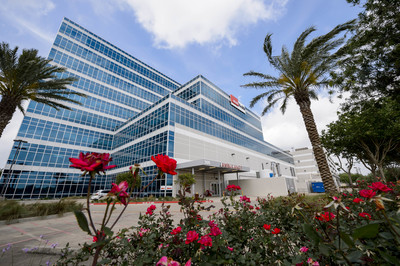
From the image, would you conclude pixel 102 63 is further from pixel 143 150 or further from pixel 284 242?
pixel 284 242

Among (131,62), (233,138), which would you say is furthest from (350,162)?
(131,62)

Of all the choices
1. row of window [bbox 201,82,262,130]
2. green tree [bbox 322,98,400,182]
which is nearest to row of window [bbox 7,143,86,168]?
row of window [bbox 201,82,262,130]

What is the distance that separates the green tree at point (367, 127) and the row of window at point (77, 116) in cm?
3778

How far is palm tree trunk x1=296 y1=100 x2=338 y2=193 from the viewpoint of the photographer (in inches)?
380

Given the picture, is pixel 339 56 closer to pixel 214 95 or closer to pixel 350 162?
pixel 350 162

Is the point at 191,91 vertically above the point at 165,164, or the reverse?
the point at 191,91

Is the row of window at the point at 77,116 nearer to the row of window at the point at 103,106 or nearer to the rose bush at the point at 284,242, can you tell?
the row of window at the point at 103,106

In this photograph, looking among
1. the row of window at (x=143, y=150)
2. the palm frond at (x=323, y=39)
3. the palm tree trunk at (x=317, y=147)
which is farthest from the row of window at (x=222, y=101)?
the palm tree trunk at (x=317, y=147)

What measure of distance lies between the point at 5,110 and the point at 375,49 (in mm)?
23601

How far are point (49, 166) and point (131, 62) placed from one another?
30228 millimetres

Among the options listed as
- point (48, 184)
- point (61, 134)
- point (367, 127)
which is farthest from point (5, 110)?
point (367, 127)

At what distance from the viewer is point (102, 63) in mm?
37750

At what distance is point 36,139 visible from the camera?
2672 cm

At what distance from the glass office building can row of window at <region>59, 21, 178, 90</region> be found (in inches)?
8.4
